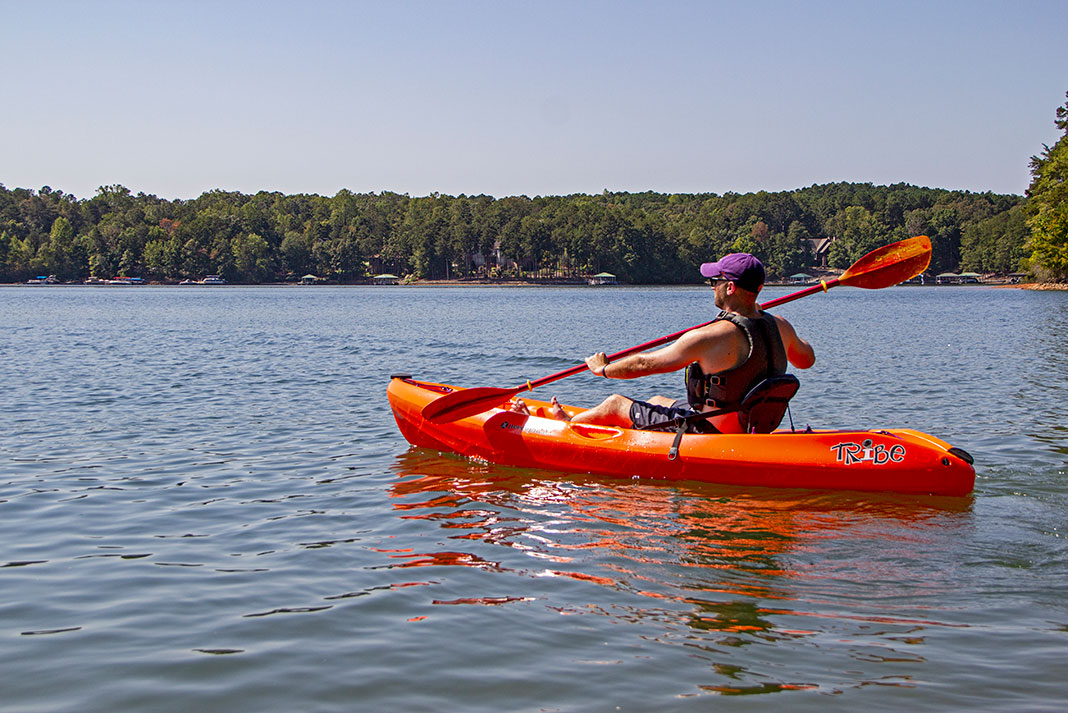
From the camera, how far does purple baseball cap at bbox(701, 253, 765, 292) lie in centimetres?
620

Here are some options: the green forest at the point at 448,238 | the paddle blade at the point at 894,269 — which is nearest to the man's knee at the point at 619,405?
the paddle blade at the point at 894,269

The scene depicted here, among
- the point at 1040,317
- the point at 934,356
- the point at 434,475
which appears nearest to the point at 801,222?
the point at 1040,317

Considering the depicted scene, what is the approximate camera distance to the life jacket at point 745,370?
6.27m

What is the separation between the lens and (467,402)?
26.6 feet

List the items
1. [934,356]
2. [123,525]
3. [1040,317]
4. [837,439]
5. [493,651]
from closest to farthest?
[493,651] < [123,525] < [837,439] < [934,356] < [1040,317]

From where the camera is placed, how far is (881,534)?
5688 millimetres

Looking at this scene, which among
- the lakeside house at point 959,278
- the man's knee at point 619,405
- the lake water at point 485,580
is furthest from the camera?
the lakeside house at point 959,278

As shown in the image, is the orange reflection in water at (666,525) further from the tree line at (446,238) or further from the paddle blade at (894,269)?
the tree line at (446,238)

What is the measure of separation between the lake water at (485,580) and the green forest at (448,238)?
109115 mm

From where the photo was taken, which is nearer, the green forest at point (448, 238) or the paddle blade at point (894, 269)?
the paddle blade at point (894, 269)

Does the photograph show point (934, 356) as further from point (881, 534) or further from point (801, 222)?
point (801, 222)

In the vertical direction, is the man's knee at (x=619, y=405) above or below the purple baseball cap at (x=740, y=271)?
below

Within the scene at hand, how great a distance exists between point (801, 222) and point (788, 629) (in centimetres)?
15920

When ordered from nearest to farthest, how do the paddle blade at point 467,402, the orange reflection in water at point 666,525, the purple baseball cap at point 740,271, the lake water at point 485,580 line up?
the lake water at point 485,580 → the orange reflection in water at point 666,525 → the purple baseball cap at point 740,271 → the paddle blade at point 467,402
